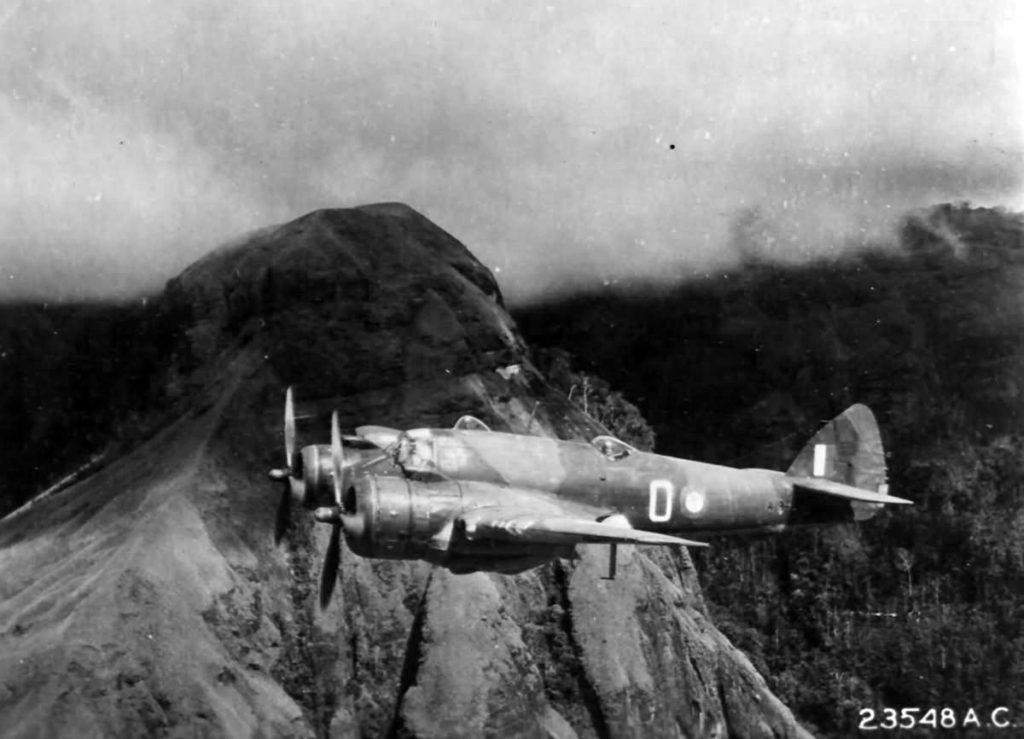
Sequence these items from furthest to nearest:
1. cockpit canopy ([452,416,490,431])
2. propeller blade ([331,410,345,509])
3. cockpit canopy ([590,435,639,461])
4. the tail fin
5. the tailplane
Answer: the tail fin
the tailplane
cockpit canopy ([590,435,639,461])
cockpit canopy ([452,416,490,431])
propeller blade ([331,410,345,509])

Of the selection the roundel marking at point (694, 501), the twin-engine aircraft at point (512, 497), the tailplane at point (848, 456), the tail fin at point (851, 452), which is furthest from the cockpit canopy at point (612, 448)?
the tail fin at point (851, 452)

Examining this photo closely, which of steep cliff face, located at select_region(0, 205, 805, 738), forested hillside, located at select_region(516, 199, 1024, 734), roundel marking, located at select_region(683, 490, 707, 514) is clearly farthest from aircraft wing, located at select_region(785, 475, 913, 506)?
forested hillside, located at select_region(516, 199, 1024, 734)

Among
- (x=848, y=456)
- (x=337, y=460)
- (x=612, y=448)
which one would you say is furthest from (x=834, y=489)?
(x=337, y=460)

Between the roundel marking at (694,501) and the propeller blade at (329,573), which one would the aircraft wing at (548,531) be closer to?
the propeller blade at (329,573)

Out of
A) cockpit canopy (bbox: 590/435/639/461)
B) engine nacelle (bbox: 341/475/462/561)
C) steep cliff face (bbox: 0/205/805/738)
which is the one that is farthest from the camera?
steep cliff face (bbox: 0/205/805/738)

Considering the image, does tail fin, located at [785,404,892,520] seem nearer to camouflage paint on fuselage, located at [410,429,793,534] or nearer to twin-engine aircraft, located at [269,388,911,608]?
twin-engine aircraft, located at [269,388,911,608]

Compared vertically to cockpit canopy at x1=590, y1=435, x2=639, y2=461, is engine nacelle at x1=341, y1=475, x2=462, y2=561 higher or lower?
lower
